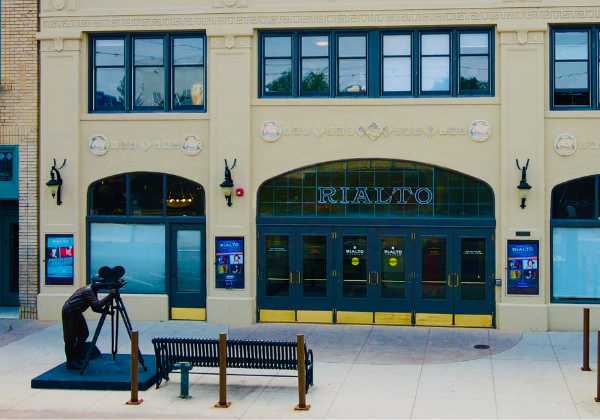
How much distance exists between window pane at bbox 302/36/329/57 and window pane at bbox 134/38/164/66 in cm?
351

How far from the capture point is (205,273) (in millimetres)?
19578

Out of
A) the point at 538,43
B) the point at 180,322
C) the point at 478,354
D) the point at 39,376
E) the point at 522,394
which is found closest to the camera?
the point at 522,394

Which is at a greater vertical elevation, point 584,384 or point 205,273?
point 205,273

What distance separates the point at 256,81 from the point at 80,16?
4591 millimetres

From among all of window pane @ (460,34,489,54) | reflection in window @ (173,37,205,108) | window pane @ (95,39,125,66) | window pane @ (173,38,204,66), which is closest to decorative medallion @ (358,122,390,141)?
window pane @ (460,34,489,54)

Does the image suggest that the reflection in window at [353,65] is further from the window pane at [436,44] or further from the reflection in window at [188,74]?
the reflection in window at [188,74]

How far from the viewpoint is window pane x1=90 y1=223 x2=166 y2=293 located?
19766 mm

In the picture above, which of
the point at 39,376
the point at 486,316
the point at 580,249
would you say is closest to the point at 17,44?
the point at 39,376

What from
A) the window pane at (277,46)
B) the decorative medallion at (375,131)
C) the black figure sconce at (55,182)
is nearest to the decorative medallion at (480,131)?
the decorative medallion at (375,131)

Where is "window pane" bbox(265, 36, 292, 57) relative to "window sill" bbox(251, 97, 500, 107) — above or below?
above

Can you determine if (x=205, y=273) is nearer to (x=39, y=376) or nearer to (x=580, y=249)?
(x=39, y=376)

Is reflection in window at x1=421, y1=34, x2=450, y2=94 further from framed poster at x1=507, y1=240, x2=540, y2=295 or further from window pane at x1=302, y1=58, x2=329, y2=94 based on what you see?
framed poster at x1=507, y1=240, x2=540, y2=295

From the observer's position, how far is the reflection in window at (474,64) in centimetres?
1870

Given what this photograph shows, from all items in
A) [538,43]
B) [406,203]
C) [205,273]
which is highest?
[538,43]
